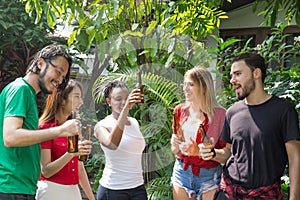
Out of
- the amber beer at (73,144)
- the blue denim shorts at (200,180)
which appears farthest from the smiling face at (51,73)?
the blue denim shorts at (200,180)

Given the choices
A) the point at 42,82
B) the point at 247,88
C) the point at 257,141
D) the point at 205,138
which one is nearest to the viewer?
the point at 42,82

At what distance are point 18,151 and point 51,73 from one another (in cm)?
42

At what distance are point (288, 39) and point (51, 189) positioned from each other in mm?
4367

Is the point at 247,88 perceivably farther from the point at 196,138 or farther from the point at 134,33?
the point at 134,33

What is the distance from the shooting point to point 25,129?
7.44 feet

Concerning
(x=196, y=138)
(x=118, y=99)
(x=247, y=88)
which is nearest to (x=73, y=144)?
(x=118, y=99)

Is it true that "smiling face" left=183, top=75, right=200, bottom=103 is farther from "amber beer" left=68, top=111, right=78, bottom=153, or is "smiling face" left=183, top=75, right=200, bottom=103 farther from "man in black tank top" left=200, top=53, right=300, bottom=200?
"amber beer" left=68, top=111, right=78, bottom=153

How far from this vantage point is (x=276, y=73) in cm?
392

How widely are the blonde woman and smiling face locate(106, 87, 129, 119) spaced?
348mm

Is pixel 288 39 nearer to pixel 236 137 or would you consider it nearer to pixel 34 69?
pixel 236 137

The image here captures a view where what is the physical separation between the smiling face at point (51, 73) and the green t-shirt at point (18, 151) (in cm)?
8

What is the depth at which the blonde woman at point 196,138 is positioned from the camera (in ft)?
9.26

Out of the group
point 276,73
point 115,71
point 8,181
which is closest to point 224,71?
point 276,73

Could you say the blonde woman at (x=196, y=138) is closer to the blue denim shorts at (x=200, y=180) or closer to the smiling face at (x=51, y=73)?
the blue denim shorts at (x=200, y=180)
